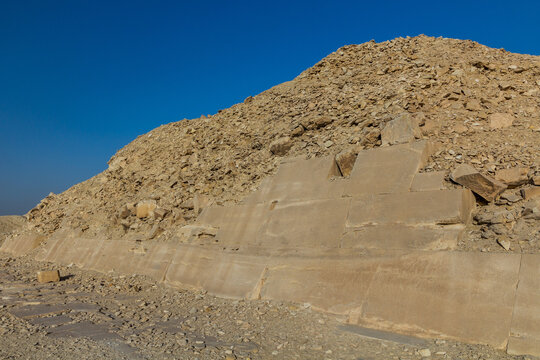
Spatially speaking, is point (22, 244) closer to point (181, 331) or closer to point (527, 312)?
point (181, 331)

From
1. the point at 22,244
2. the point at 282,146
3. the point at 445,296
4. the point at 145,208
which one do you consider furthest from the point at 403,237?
the point at 22,244

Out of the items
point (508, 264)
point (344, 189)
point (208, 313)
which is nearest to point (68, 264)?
point (208, 313)

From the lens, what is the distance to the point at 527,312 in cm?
457

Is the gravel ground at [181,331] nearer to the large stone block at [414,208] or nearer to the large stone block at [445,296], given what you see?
the large stone block at [445,296]

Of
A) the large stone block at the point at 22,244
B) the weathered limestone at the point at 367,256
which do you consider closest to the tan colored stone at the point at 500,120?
the weathered limestone at the point at 367,256

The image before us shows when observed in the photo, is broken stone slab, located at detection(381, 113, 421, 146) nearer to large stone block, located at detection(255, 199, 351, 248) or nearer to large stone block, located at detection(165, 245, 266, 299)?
large stone block, located at detection(255, 199, 351, 248)

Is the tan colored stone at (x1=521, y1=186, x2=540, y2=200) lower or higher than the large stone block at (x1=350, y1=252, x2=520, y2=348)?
higher

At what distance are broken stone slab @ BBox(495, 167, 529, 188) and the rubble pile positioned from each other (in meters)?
0.02

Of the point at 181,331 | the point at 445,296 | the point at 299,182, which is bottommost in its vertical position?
the point at 181,331

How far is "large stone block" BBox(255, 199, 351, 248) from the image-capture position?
7.27 m

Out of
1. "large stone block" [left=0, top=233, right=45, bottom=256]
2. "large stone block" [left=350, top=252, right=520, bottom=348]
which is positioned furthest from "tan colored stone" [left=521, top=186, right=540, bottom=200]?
"large stone block" [left=0, top=233, right=45, bottom=256]

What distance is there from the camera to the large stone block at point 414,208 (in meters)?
6.10

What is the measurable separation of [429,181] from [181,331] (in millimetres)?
4508

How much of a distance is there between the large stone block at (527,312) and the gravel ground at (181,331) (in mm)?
221
